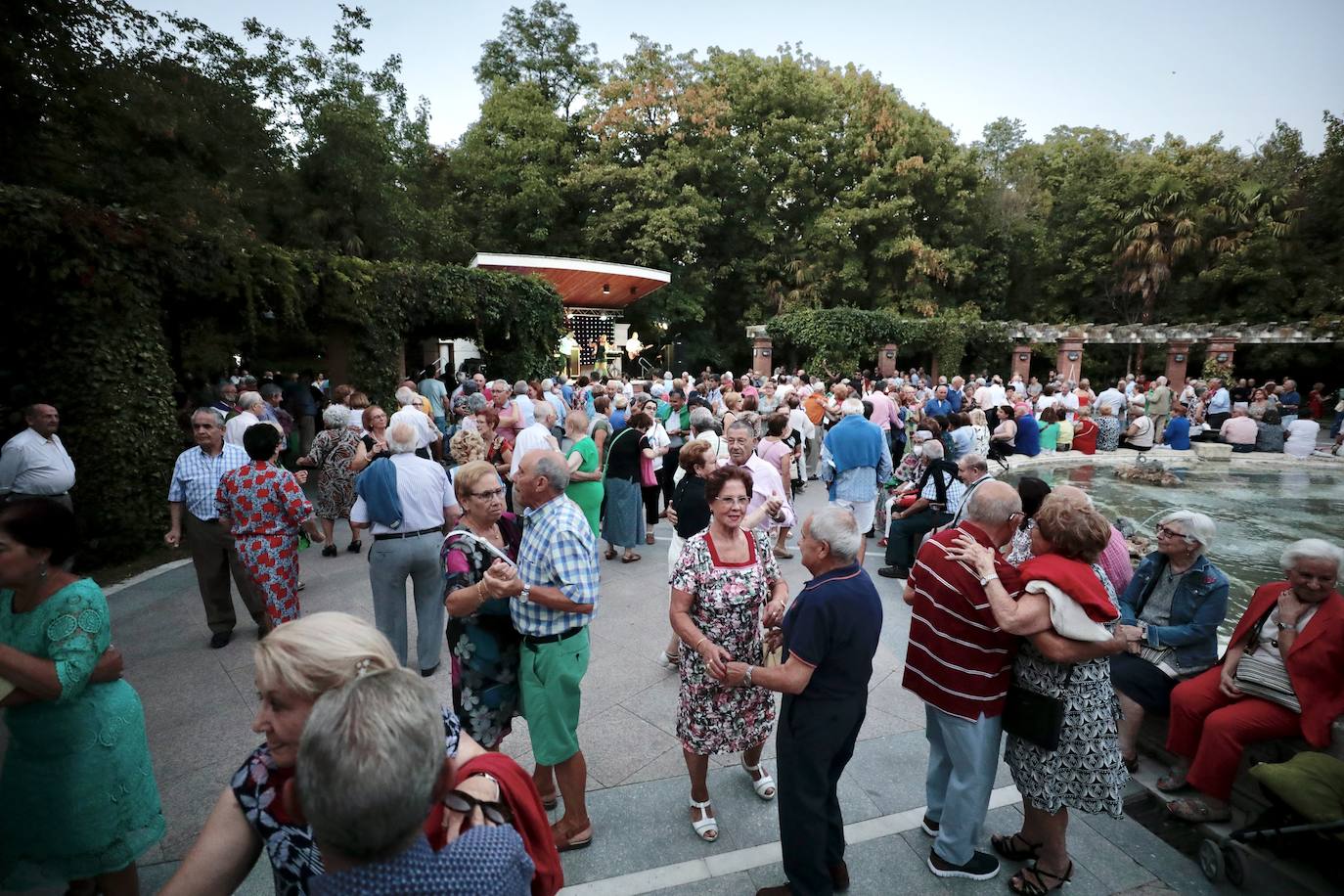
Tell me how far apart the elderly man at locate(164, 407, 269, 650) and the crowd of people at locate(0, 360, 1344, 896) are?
0.40 feet

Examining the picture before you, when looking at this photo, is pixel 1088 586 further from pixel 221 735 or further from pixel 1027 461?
pixel 1027 461

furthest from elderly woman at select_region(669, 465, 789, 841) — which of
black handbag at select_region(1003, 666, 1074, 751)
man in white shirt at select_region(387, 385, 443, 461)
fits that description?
man in white shirt at select_region(387, 385, 443, 461)

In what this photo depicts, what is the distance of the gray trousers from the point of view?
4285mm

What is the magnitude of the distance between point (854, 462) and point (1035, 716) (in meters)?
4.26

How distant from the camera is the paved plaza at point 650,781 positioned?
2.85m

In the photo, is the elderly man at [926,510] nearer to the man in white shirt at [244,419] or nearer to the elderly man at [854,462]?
the elderly man at [854,462]

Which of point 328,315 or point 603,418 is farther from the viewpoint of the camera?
point 328,315

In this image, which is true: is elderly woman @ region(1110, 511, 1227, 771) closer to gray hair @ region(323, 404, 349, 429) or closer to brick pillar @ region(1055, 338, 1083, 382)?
gray hair @ region(323, 404, 349, 429)

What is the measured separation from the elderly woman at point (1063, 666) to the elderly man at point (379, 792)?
7.15ft

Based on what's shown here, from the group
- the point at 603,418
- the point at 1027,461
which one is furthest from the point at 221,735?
the point at 1027,461

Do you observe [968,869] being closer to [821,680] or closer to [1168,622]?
[821,680]

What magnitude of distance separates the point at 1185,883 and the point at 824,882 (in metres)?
1.69

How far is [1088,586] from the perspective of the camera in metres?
2.49

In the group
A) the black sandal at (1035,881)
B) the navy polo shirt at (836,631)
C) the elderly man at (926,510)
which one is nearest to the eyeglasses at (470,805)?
the navy polo shirt at (836,631)
